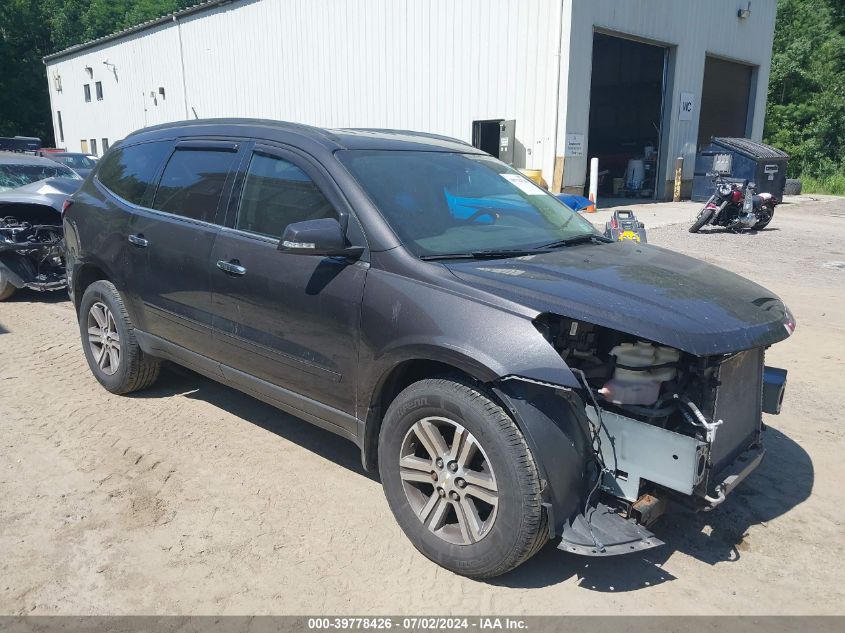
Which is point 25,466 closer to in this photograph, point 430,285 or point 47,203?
point 430,285

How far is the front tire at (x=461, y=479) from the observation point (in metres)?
2.61

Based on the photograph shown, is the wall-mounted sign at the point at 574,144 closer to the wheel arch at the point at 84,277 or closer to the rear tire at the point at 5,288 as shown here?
the rear tire at the point at 5,288

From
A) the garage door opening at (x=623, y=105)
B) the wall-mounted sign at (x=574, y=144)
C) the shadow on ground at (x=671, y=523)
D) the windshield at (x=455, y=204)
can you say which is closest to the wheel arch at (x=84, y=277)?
the shadow on ground at (x=671, y=523)

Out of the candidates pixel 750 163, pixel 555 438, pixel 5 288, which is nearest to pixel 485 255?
pixel 555 438

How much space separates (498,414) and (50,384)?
4026mm

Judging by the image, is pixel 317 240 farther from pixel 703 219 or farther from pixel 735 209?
pixel 735 209

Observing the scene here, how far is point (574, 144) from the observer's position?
55.7ft

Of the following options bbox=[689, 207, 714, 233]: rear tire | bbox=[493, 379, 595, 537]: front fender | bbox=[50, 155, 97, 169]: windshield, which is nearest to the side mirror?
bbox=[493, 379, 595, 537]: front fender

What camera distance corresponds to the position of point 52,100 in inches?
1581

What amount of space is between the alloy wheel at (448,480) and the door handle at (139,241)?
2348 millimetres

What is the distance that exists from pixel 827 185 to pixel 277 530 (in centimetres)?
2796

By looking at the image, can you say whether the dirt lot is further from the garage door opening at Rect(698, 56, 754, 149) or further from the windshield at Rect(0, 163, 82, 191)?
the garage door opening at Rect(698, 56, 754, 149)

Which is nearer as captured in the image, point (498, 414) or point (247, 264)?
point (498, 414)

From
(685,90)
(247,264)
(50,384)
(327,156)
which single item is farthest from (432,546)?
(685,90)
